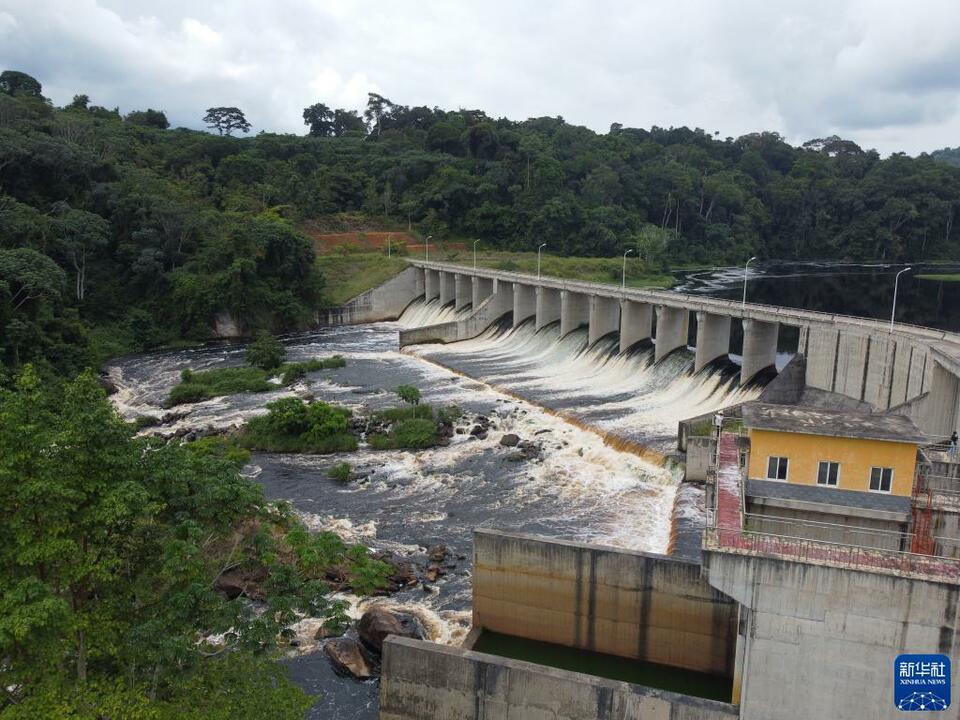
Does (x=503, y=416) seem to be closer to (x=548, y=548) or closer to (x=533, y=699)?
(x=548, y=548)

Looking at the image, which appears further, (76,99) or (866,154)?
(866,154)

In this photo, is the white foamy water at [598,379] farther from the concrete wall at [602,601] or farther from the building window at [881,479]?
the building window at [881,479]

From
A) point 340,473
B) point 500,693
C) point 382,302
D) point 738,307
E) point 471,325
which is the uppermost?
point 738,307

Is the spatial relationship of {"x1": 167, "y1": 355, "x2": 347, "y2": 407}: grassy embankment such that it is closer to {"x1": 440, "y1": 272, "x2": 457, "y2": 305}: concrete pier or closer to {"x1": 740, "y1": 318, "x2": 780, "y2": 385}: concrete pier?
{"x1": 440, "y1": 272, "x2": 457, "y2": 305}: concrete pier

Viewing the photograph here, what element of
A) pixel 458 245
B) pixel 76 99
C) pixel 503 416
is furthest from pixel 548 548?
pixel 76 99

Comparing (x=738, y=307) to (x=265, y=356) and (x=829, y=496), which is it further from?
(x=265, y=356)

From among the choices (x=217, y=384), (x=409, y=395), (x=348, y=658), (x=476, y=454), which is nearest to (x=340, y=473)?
(x=476, y=454)
